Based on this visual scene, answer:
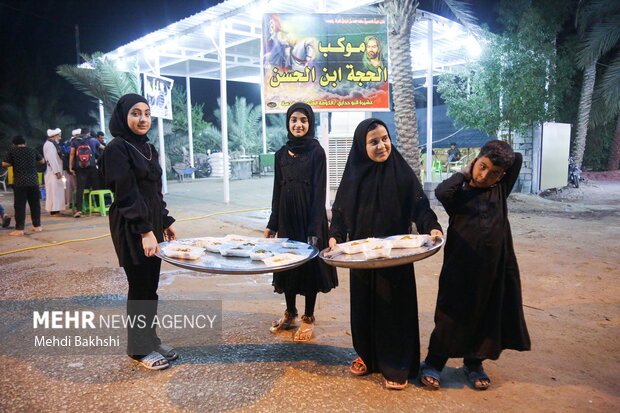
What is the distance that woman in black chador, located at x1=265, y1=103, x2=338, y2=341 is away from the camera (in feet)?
10.6

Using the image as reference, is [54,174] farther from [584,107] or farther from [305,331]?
[584,107]

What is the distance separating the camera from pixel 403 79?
8.48 m

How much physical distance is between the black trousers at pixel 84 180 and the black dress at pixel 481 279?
8.71 meters

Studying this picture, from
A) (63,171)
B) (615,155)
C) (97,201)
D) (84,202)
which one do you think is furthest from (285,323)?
(615,155)

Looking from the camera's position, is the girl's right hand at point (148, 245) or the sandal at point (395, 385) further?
the girl's right hand at point (148, 245)

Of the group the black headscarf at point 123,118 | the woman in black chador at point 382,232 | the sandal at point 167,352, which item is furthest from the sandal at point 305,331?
the black headscarf at point 123,118

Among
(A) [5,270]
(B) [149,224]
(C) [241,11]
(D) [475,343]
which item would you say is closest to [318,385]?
(D) [475,343]

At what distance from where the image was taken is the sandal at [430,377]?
2555mm

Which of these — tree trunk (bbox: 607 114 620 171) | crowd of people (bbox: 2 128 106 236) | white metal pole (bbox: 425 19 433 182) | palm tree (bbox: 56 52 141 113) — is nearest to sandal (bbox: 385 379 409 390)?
crowd of people (bbox: 2 128 106 236)

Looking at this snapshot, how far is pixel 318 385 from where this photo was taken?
2627 mm

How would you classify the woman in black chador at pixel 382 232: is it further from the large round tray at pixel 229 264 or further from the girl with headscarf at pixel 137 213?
the girl with headscarf at pixel 137 213

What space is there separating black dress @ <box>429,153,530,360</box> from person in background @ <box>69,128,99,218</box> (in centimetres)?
854

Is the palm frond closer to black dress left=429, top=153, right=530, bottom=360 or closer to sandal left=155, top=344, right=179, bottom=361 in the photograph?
black dress left=429, top=153, right=530, bottom=360

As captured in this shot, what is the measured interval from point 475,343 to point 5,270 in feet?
17.9
